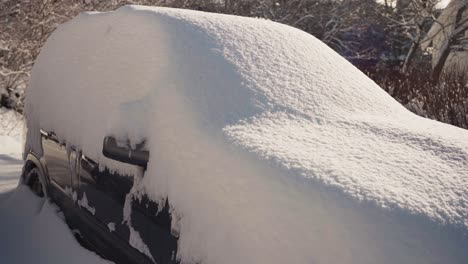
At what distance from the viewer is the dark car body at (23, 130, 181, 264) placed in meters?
1.91

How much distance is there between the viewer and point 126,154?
79.7 inches

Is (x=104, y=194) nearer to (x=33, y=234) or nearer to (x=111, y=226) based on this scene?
(x=111, y=226)

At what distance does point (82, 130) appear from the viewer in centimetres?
258

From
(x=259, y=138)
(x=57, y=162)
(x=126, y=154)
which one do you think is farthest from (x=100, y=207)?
(x=259, y=138)

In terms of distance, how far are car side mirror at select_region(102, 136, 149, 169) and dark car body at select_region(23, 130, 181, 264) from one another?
0.46 ft

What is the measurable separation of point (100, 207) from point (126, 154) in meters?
0.55

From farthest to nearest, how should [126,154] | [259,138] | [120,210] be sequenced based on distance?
1. [120,210]
2. [126,154]
3. [259,138]

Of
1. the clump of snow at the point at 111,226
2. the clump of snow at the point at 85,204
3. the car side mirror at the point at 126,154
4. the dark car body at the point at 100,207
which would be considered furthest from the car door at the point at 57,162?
the car side mirror at the point at 126,154

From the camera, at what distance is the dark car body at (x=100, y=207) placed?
6.27ft

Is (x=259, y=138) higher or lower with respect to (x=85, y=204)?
higher

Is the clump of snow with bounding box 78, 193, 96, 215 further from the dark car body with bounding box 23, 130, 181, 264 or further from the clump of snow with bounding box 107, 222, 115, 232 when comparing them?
the clump of snow with bounding box 107, 222, 115, 232

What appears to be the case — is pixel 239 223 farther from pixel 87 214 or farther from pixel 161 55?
pixel 87 214

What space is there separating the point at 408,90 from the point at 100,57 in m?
5.84

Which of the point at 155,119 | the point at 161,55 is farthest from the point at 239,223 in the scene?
the point at 161,55
